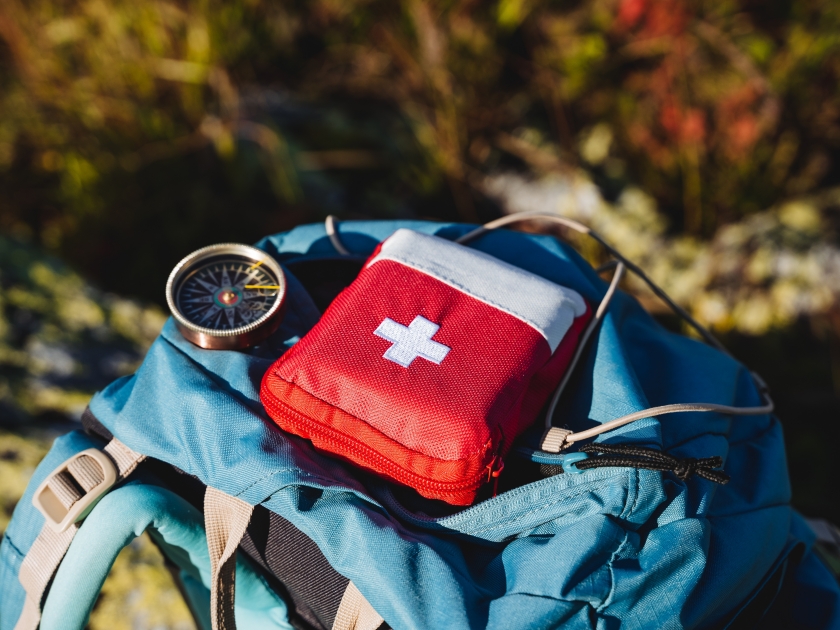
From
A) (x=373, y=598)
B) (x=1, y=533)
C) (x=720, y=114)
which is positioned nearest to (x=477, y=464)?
(x=373, y=598)

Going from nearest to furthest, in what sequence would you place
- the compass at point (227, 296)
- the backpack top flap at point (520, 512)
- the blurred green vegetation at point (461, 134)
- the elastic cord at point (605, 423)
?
the backpack top flap at point (520, 512), the elastic cord at point (605, 423), the compass at point (227, 296), the blurred green vegetation at point (461, 134)

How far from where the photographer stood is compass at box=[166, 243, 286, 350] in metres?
1.26

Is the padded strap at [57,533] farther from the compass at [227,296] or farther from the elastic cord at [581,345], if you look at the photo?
the elastic cord at [581,345]

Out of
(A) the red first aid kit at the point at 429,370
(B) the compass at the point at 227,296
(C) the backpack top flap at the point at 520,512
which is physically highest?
(B) the compass at the point at 227,296

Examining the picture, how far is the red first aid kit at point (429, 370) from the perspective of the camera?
1059 mm

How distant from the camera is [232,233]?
2971 mm

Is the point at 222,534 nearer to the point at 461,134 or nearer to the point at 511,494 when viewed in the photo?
the point at 511,494

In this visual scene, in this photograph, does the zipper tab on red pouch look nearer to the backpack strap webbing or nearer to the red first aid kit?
the red first aid kit

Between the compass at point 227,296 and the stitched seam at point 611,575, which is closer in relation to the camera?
the stitched seam at point 611,575

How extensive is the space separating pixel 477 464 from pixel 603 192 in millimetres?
2381

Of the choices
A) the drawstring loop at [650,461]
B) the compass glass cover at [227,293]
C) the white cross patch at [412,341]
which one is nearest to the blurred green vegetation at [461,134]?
the compass glass cover at [227,293]

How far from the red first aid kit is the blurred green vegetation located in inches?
66.7

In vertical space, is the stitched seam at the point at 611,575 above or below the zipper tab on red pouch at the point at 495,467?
below

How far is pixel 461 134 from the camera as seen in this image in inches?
128
